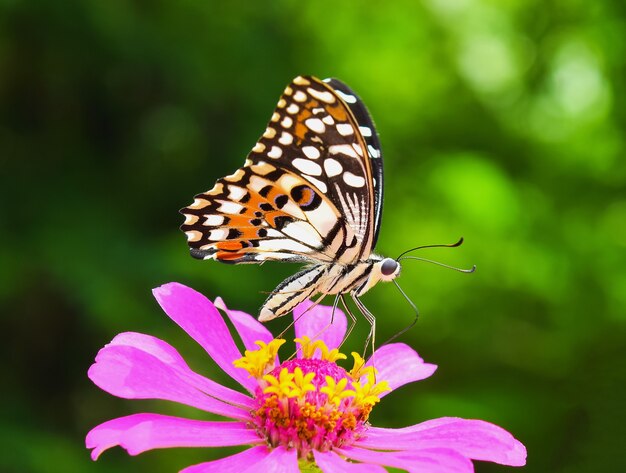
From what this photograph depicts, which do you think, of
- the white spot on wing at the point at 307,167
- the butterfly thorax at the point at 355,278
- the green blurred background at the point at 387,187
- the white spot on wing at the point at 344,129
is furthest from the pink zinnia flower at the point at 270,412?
the green blurred background at the point at 387,187

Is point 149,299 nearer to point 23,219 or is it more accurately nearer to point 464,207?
point 23,219

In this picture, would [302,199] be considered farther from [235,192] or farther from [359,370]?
[359,370]

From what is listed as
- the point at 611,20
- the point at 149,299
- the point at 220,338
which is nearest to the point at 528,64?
the point at 611,20

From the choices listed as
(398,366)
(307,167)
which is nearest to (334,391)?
(398,366)

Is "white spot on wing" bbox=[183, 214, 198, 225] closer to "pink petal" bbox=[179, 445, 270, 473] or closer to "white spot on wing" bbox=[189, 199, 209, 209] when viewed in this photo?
"white spot on wing" bbox=[189, 199, 209, 209]

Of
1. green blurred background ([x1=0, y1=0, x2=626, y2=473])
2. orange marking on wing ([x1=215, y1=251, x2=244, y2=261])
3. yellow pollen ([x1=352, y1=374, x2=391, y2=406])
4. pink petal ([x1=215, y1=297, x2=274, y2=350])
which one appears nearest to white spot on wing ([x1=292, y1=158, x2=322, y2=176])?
orange marking on wing ([x1=215, y1=251, x2=244, y2=261])
